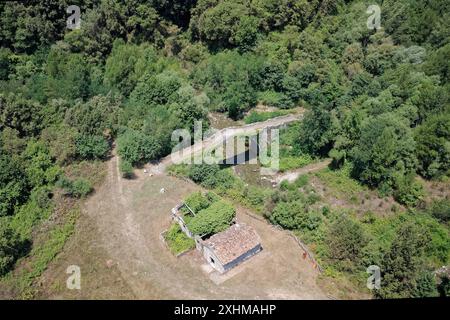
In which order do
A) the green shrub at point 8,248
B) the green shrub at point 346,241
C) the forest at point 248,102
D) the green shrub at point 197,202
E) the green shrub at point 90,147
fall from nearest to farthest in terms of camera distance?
the green shrub at point 346,241
the green shrub at point 8,248
the forest at point 248,102
the green shrub at point 197,202
the green shrub at point 90,147

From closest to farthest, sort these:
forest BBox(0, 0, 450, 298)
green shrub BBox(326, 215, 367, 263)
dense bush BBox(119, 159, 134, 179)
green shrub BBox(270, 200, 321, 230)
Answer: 1. green shrub BBox(326, 215, 367, 263)
2. green shrub BBox(270, 200, 321, 230)
3. forest BBox(0, 0, 450, 298)
4. dense bush BBox(119, 159, 134, 179)

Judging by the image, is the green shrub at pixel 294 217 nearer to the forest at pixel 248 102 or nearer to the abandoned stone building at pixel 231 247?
the forest at pixel 248 102

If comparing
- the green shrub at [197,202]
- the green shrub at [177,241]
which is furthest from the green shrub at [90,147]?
the green shrub at [177,241]

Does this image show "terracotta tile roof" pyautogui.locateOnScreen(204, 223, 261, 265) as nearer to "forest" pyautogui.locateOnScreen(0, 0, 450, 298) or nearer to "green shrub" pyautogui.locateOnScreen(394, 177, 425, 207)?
"forest" pyautogui.locateOnScreen(0, 0, 450, 298)

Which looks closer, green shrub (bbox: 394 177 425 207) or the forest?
the forest

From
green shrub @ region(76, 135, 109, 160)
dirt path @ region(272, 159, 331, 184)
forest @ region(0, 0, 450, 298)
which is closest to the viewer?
forest @ region(0, 0, 450, 298)

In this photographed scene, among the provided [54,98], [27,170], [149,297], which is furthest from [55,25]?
[149,297]

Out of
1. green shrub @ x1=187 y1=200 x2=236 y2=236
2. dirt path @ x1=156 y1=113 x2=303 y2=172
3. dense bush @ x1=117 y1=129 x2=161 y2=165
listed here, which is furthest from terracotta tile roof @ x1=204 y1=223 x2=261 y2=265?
dense bush @ x1=117 y1=129 x2=161 y2=165
